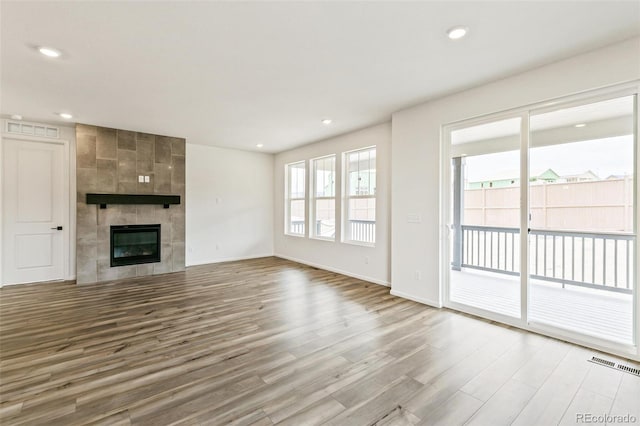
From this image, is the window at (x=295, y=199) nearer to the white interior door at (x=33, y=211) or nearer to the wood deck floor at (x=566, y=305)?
the wood deck floor at (x=566, y=305)

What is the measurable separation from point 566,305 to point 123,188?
23.1 ft

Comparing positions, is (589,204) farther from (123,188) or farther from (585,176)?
(123,188)

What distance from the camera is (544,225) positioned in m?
3.07

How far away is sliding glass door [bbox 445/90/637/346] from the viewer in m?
2.68

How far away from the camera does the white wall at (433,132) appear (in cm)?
258

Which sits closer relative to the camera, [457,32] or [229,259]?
[457,32]

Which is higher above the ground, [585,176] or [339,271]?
[585,176]

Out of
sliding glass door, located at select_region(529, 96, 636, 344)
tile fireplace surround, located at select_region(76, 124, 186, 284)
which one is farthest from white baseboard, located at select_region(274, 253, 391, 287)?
tile fireplace surround, located at select_region(76, 124, 186, 284)

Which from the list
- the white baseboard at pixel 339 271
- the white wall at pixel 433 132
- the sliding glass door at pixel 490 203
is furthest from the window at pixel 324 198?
the sliding glass door at pixel 490 203

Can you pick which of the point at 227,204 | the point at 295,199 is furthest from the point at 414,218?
the point at 227,204

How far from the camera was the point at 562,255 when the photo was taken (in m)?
3.59

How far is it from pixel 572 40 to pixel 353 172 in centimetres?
363

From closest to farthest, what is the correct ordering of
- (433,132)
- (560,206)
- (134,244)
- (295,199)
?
(560,206), (433,132), (134,244), (295,199)

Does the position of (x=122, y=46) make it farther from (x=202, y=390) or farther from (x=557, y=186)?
(x=557, y=186)
